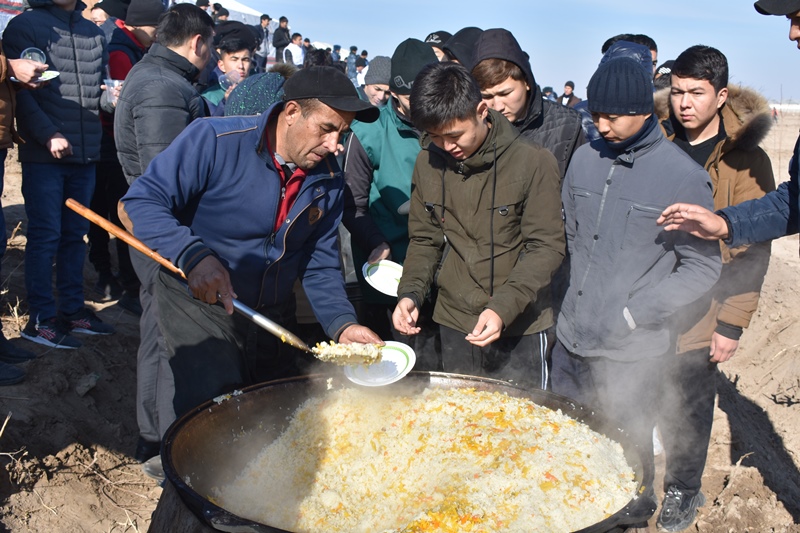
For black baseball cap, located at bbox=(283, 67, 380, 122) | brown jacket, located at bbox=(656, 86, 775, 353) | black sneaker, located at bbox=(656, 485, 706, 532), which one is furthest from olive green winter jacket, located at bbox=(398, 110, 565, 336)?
black sneaker, located at bbox=(656, 485, 706, 532)

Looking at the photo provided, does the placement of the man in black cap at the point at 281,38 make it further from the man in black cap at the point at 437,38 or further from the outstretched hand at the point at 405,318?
the outstretched hand at the point at 405,318

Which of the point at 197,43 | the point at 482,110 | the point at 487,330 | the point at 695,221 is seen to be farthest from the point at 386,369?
the point at 197,43

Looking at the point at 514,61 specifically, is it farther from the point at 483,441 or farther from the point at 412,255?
the point at 483,441

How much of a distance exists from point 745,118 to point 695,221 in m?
0.88

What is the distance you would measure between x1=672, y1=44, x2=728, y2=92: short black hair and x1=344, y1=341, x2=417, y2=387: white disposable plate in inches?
84.5

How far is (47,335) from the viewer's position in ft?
16.0

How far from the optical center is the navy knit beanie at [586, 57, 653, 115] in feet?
10.4

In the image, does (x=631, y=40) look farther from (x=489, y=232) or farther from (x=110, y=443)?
(x=110, y=443)

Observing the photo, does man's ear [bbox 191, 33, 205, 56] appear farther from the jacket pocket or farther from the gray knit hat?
the jacket pocket

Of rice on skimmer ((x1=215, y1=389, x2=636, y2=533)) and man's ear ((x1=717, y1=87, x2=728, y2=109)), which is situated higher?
man's ear ((x1=717, y1=87, x2=728, y2=109))

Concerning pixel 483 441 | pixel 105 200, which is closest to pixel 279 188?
pixel 483 441

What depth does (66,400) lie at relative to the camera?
4.54 m

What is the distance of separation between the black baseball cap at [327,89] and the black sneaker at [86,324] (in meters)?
3.37

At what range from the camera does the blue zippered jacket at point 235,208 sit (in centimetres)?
275
